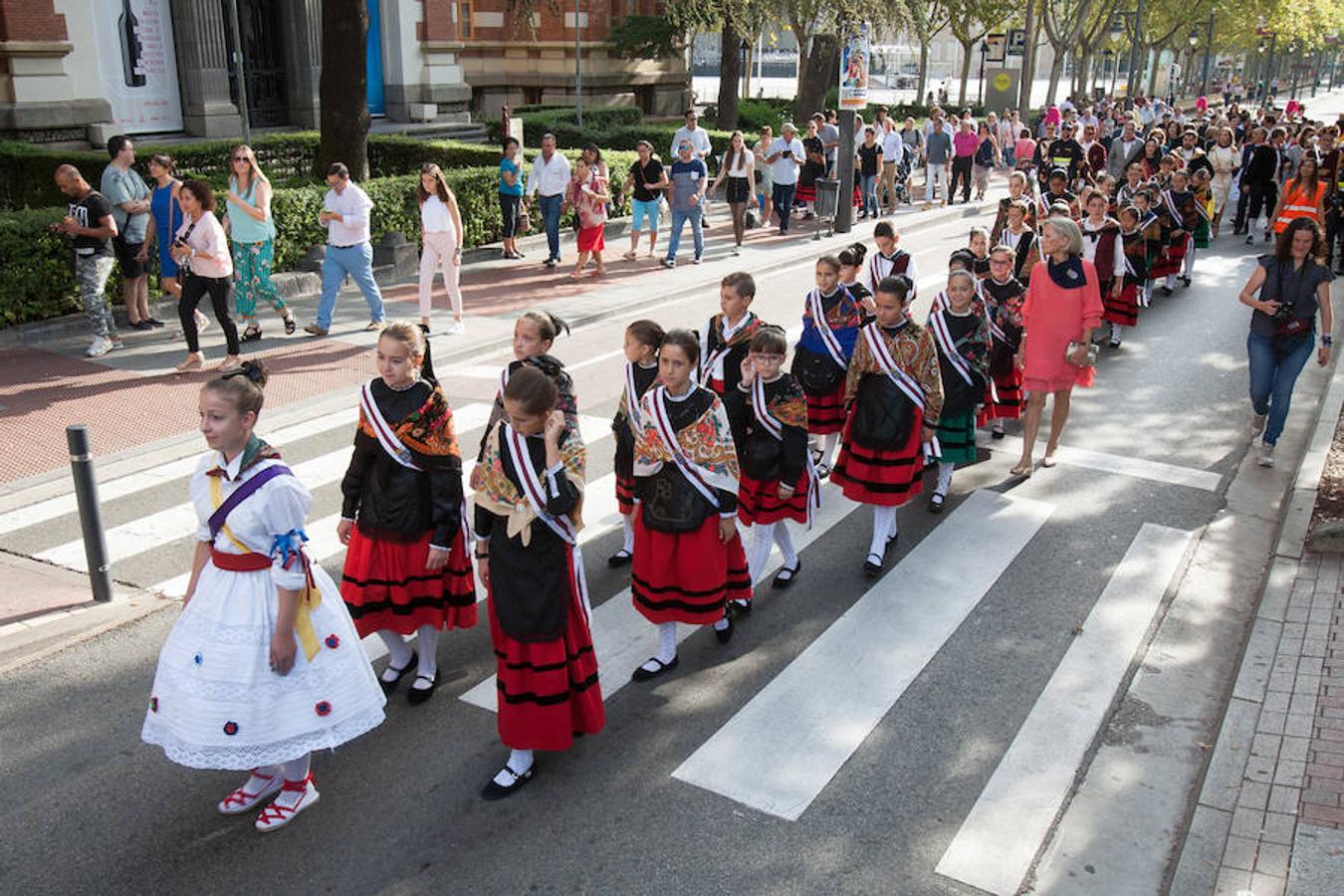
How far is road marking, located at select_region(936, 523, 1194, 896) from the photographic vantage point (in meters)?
4.93

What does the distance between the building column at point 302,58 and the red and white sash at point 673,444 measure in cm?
2432

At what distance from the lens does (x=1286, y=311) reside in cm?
945

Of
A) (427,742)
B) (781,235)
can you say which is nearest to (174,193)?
(427,742)

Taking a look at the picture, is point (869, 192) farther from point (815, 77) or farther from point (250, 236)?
point (250, 236)

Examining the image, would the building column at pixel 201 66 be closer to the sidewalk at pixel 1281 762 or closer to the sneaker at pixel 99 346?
the sneaker at pixel 99 346

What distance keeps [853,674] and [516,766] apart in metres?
1.97

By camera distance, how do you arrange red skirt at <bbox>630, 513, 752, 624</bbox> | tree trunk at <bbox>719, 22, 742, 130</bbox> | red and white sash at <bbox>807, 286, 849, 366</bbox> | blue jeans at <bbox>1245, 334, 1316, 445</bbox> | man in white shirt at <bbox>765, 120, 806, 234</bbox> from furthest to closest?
tree trunk at <bbox>719, 22, 742, 130</bbox> < man in white shirt at <bbox>765, 120, 806, 234</bbox> < blue jeans at <bbox>1245, 334, 1316, 445</bbox> < red and white sash at <bbox>807, 286, 849, 366</bbox> < red skirt at <bbox>630, 513, 752, 624</bbox>

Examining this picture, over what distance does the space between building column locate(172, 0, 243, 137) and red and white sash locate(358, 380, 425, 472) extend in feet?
71.0

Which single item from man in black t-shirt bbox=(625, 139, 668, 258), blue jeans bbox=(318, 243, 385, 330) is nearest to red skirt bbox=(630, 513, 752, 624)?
blue jeans bbox=(318, 243, 385, 330)

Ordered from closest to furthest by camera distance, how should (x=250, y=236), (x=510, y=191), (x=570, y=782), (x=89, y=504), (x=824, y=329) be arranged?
(x=570, y=782), (x=89, y=504), (x=824, y=329), (x=250, y=236), (x=510, y=191)

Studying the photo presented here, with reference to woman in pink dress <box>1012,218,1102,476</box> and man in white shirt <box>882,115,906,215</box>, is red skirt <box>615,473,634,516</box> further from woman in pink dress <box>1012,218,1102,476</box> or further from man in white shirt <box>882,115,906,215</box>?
man in white shirt <box>882,115,906,215</box>

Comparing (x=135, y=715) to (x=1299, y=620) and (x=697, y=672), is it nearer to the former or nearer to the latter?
(x=697, y=672)

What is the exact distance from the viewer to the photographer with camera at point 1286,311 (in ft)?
30.9

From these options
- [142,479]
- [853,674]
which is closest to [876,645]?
[853,674]
